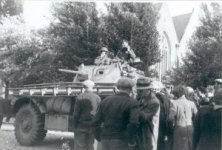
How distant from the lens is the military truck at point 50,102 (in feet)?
28.9

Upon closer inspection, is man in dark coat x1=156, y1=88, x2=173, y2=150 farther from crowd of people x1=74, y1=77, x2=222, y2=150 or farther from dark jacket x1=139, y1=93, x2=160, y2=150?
dark jacket x1=139, y1=93, x2=160, y2=150

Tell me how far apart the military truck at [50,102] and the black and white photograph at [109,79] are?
0.08 feet

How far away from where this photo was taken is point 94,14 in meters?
22.7

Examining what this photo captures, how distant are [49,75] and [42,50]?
6.88 feet

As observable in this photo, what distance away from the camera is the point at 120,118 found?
4.55 metres

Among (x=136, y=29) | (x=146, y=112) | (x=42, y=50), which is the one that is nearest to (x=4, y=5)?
(x=146, y=112)

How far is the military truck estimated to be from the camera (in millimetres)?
8820

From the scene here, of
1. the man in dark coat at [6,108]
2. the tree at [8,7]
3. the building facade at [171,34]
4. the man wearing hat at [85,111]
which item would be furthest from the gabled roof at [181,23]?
the man wearing hat at [85,111]

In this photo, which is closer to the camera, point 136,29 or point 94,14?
point 136,29

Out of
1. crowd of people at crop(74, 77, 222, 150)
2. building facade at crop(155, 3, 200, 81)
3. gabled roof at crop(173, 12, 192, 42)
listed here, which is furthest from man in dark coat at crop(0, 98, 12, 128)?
gabled roof at crop(173, 12, 192, 42)

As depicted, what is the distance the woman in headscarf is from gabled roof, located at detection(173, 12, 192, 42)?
3099 cm

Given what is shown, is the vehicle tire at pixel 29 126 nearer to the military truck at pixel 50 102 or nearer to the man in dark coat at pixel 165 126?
the military truck at pixel 50 102

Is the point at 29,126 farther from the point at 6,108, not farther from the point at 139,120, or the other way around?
the point at 139,120

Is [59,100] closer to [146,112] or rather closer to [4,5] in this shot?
[4,5]
